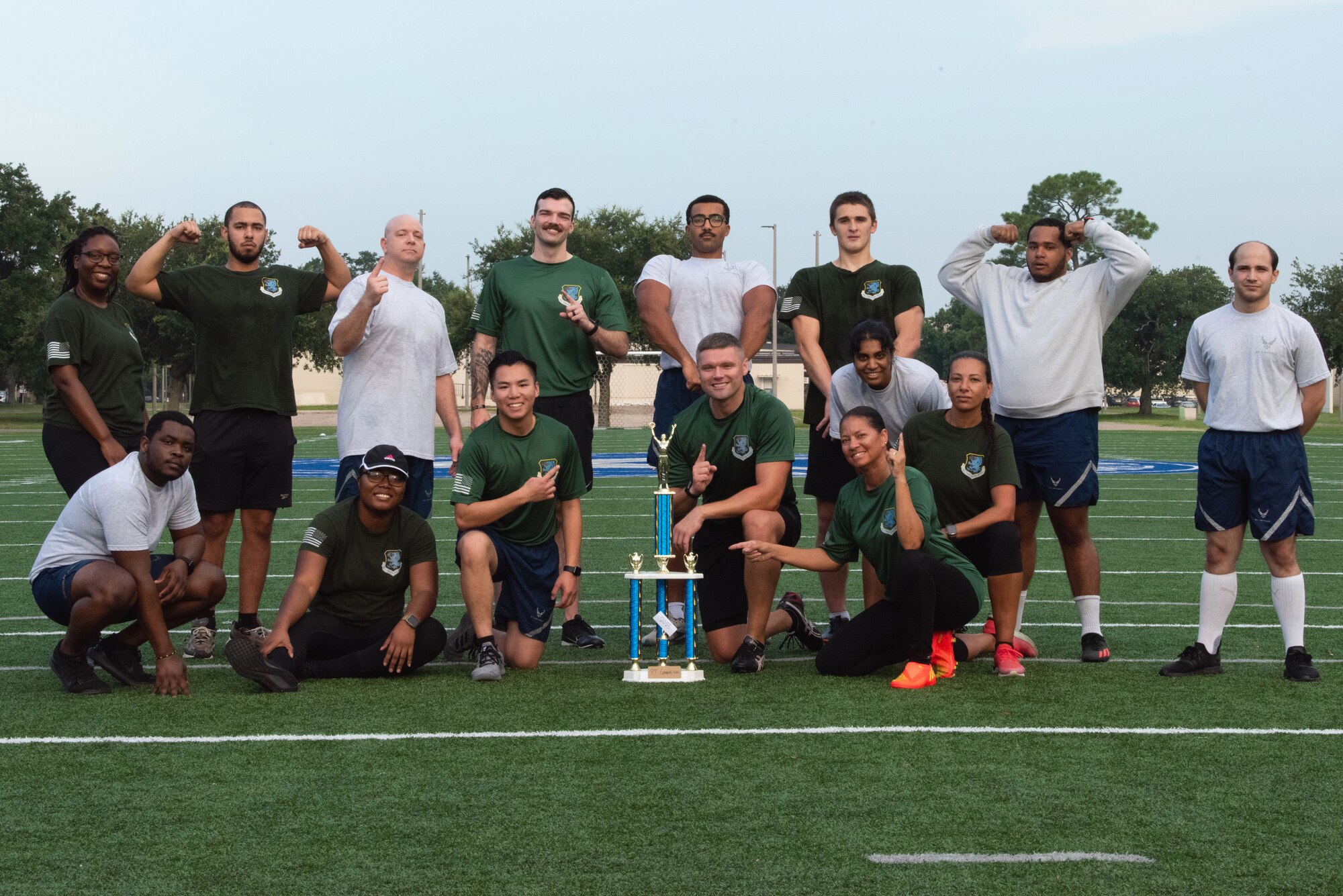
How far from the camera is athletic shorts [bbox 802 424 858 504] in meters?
6.86

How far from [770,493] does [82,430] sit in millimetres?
3090

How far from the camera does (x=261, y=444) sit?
649 cm

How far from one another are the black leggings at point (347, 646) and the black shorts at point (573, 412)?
135cm

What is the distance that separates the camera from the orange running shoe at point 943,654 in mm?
5871

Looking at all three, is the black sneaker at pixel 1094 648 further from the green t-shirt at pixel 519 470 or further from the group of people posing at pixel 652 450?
the green t-shirt at pixel 519 470

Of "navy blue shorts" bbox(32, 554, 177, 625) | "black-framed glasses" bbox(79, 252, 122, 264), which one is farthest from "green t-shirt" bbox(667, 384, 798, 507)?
"black-framed glasses" bbox(79, 252, 122, 264)

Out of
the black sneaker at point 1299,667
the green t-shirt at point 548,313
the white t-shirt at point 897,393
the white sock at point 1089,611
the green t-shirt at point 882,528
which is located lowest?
the black sneaker at point 1299,667

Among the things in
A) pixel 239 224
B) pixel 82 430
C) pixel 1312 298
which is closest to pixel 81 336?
pixel 82 430

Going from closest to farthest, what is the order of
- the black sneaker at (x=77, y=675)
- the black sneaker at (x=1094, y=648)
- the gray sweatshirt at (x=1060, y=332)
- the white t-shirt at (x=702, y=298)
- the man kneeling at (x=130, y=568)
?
the man kneeling at (x=130, y=568)
the black sneaker at (x=77, y=675)
the black sneaker at (x=1094, y=648)
the gray sweatshirt at (x=1060, y=332)
the white t-shirt at (x=702, y=298)

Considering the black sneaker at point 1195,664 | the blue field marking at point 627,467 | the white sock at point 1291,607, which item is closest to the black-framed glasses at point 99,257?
the black sneaker at point 1195,664

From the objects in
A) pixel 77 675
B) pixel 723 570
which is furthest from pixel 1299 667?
pixel 77 675

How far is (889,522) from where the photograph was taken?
585 centimetres

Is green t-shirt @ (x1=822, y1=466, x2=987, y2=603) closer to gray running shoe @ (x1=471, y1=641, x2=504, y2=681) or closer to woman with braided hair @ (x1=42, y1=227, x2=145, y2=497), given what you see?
gray running shoe @ (x1=471, y1=641, x2=504, y2=681)

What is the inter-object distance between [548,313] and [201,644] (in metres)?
2.25
